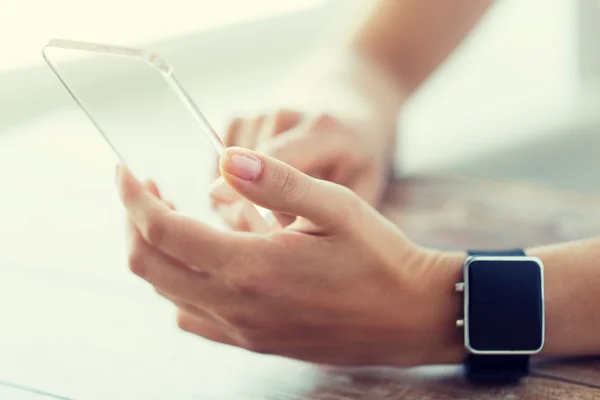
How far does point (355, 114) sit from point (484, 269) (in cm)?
29

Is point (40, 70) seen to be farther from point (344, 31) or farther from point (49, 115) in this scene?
point (344, 31)

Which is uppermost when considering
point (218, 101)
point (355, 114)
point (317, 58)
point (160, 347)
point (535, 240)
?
point (218, 101)

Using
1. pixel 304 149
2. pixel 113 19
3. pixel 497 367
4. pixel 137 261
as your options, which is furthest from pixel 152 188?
pixel 113 19

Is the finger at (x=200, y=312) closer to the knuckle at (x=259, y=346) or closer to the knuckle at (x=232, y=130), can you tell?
the knuckle at (x=259, y=346)

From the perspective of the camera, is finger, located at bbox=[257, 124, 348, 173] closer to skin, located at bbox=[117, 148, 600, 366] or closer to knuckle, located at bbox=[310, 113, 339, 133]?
knuckle, located at bbox=[310, 113, 339, 133]

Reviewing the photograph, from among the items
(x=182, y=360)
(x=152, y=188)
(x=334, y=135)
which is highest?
(x=334, y=135)

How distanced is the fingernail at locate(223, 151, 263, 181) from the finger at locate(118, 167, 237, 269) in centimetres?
6

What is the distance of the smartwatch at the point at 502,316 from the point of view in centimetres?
53

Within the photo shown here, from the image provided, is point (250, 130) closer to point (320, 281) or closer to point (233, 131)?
point (233, 131)

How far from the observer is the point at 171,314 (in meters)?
0.64

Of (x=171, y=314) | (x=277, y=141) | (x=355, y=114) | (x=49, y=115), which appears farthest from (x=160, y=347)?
(x=49, y=115)

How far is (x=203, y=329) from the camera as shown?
0.57 meters

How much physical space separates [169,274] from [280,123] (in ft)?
0.87

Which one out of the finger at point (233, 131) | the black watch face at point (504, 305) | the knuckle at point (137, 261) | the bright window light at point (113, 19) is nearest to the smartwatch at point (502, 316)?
the black watch face at point (504, 305)
